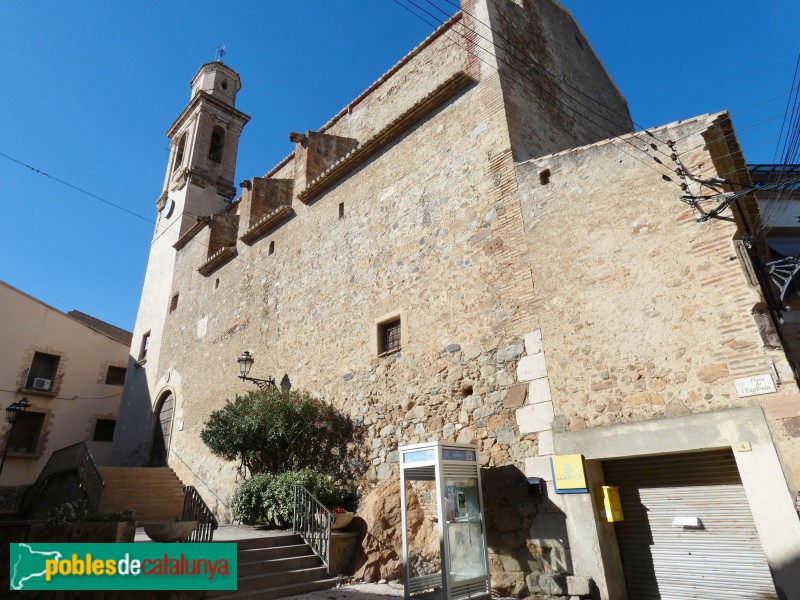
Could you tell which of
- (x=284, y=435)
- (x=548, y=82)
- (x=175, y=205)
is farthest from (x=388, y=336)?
(x=175, y=205)

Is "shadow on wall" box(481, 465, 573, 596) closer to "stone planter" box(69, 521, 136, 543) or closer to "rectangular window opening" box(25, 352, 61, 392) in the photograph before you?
"stone planter" box(69, 521, 136, 543)

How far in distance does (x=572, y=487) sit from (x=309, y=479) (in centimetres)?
436

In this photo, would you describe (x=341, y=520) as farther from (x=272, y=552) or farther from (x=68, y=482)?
(x=68, y=482)

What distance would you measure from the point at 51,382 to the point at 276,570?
17251 mm

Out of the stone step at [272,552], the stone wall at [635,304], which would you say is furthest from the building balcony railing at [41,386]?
the stone wall at [635,304]

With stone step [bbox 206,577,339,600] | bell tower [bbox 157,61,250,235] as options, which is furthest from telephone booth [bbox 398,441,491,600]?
bell tower [bbox 157,61,250,235]

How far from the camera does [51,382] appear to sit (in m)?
19.1

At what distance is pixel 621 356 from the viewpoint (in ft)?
19.0

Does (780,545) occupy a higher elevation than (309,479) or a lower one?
lower

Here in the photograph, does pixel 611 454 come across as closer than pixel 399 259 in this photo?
Yes

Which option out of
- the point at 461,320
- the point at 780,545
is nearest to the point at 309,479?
the point at 461,320

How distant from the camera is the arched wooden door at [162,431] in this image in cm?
1482

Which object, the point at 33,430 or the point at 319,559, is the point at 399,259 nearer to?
the point at 319,559

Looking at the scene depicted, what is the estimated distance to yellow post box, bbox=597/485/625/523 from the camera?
555 cm
